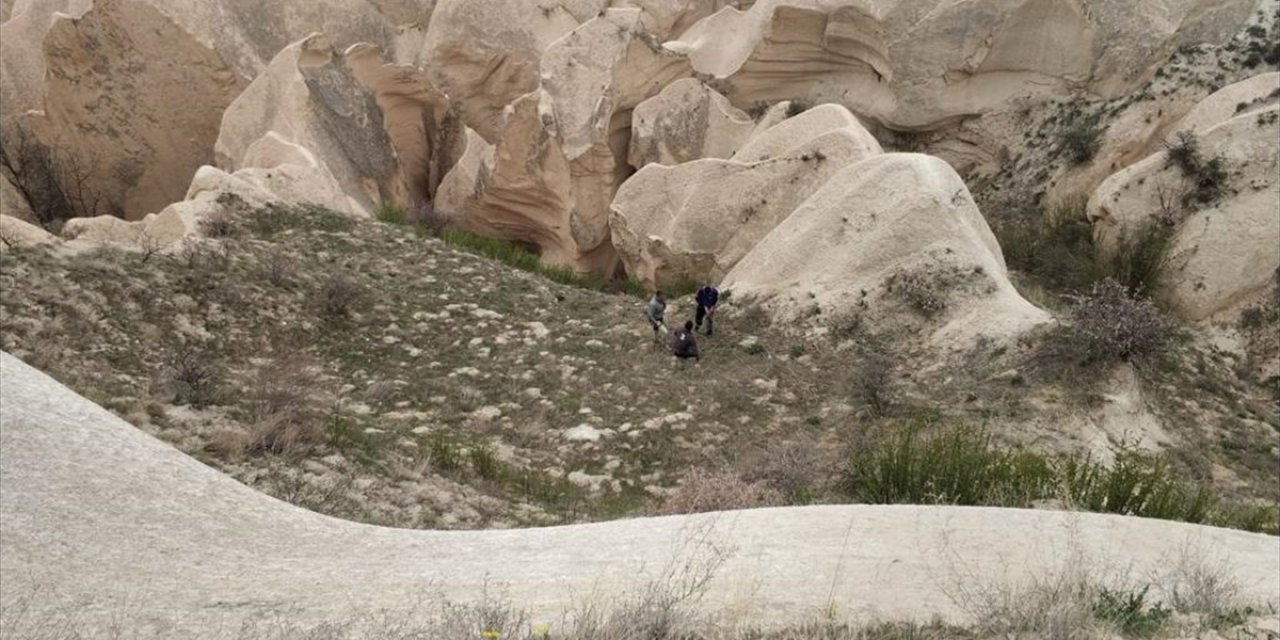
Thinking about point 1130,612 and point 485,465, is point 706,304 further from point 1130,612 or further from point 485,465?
point 1130,612

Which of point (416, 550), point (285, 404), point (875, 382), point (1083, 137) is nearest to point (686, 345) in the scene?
point (875, 382)

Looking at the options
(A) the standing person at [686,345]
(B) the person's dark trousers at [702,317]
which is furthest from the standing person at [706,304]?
(A) the standing person at [686,345]

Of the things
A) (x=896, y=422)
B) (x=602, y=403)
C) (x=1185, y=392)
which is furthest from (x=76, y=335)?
(x=1185, y=392)

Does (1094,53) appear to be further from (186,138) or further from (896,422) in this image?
(186,138)

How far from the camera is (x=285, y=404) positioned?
22.4ft

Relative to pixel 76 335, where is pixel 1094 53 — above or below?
above

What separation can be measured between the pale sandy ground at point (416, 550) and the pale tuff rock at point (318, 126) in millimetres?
10896

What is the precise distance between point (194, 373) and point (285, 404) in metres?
0.85

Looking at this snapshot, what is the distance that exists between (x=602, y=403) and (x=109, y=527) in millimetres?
5502

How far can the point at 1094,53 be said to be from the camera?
48.2 feet

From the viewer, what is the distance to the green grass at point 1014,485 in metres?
4.95

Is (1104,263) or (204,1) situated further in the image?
(204,1)

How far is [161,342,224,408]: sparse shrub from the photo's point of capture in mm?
6650

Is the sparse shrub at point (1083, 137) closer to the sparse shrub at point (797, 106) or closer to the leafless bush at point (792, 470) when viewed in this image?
the sparse shrub at point (797, 106)
